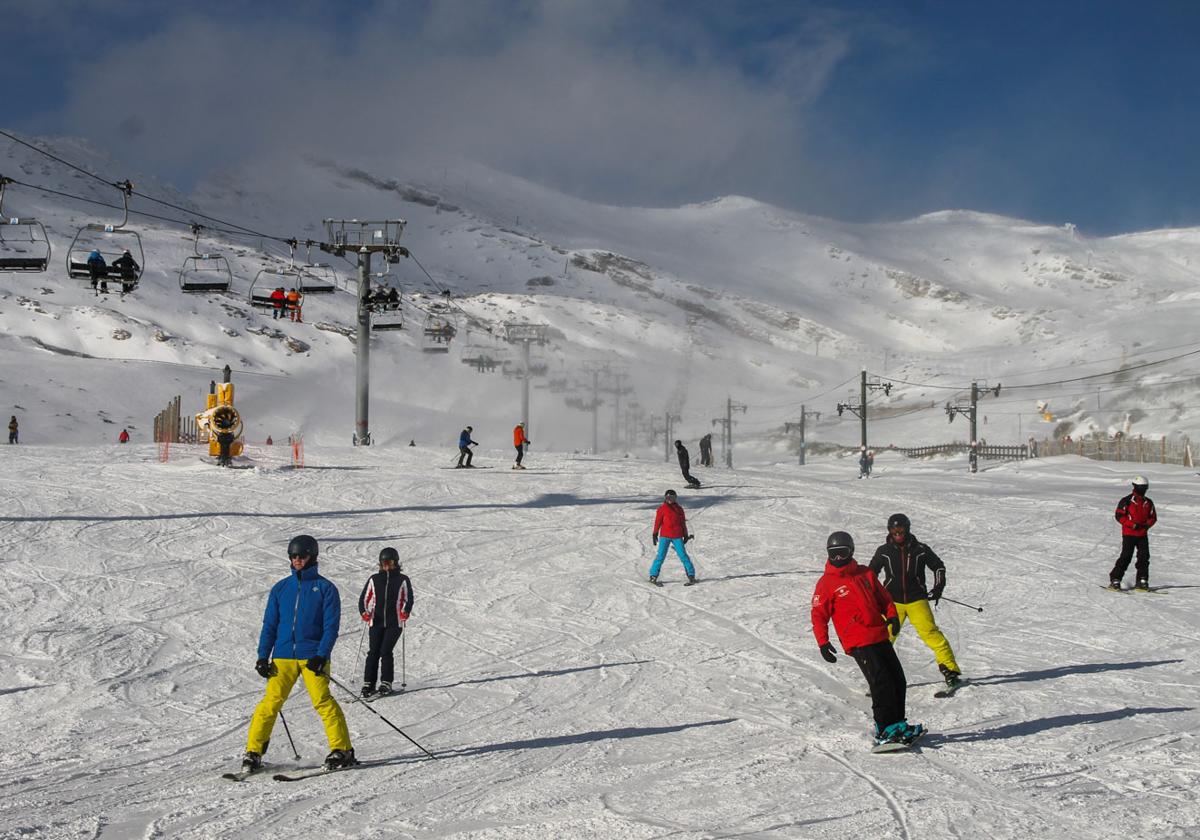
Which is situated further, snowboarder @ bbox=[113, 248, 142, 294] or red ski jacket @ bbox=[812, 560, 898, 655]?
snowboarder @ bbox=[113, 248, 142, 294]

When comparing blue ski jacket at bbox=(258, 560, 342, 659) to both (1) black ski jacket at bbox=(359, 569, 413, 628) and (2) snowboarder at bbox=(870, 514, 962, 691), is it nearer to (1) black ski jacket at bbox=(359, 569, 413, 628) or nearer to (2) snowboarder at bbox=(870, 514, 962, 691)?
(1) black ski jacket at bbox=(359, 569, 413, 628)

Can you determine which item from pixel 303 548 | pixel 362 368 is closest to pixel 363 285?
pixel 362 368

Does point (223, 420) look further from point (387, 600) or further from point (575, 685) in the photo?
point (575, 685)

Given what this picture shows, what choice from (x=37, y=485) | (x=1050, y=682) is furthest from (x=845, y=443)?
(x=1050, y=682)

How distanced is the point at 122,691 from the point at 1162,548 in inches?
733

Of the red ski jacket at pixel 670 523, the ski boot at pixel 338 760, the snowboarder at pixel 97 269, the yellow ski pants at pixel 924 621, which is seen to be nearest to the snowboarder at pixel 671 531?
the red ski jacket at pixel 670 523

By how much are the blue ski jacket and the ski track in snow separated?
86cm

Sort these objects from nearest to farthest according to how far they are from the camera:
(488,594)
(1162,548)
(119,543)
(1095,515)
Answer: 1. (488,594)
2. (119,543)
3. (1162,548)
4. (1095,515)

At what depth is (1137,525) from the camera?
575 inches

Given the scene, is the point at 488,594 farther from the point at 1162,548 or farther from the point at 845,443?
the point at 845,443

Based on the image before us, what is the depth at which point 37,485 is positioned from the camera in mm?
23422

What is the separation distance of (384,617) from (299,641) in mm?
3041

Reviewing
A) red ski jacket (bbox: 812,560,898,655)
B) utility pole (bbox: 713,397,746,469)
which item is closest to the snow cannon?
red ski jacket (bbox: 812,560,898,655)

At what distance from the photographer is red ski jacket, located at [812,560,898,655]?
737cm
